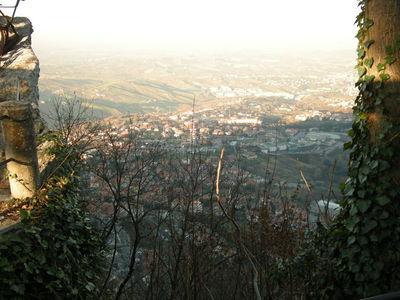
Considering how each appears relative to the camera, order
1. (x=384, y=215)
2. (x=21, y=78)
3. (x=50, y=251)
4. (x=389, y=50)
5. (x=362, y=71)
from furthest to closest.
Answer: (x=21, y=78) → (x=50, y=251) → (x=362, y=71) → (x=389, y=50) → (x=384, y=215)

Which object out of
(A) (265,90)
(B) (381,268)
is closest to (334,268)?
(B) (381,268)

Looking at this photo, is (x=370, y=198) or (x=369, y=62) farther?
(x=369, y=62)

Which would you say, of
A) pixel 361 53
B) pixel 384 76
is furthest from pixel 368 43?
pixel 384 76

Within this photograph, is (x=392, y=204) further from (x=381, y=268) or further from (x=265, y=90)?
(x=265, y=90)

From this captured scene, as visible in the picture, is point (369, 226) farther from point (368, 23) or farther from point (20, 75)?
point (20, 75)

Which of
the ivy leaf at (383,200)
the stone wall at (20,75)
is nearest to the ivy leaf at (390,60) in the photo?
the ivy leaf at (383,200)

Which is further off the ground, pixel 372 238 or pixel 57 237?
pixel 372 238
